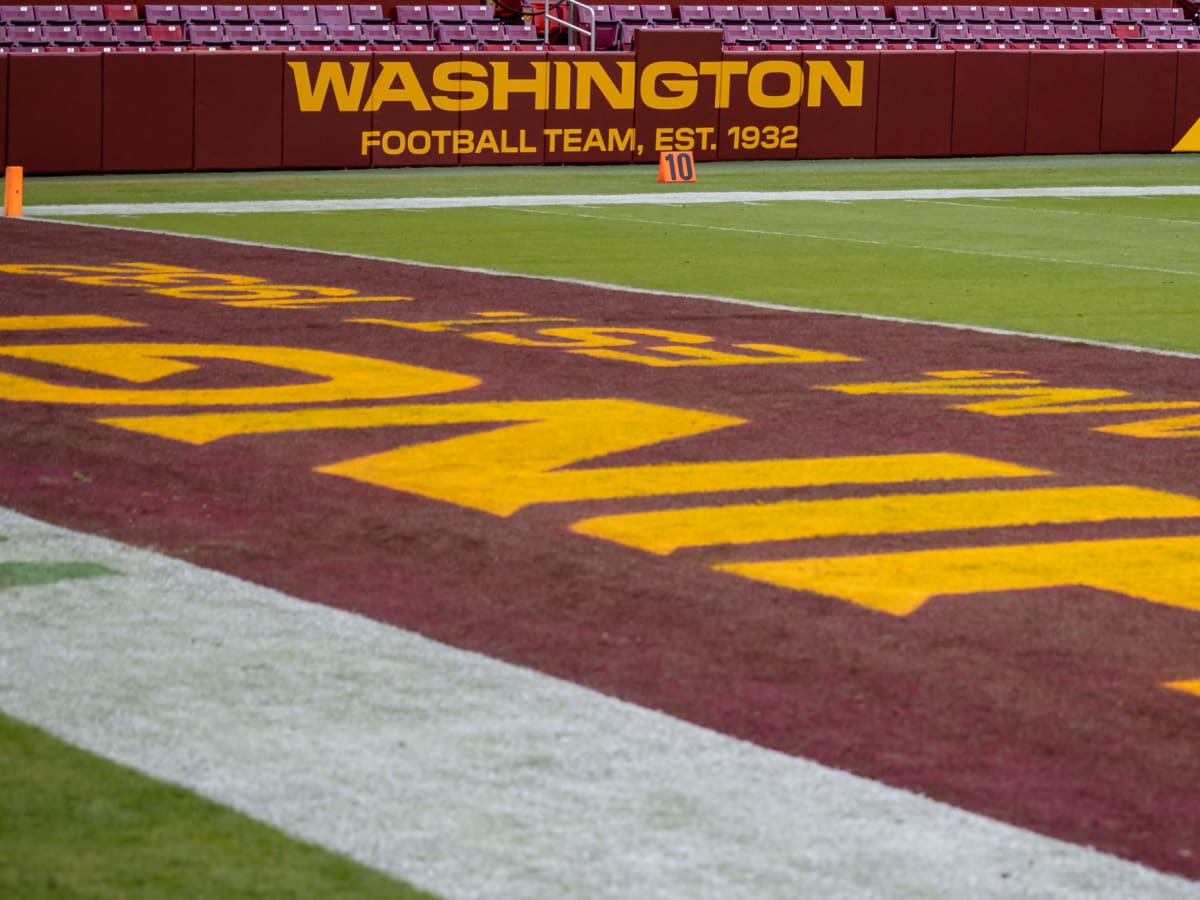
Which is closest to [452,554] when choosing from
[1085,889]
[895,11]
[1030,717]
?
[1030,717]

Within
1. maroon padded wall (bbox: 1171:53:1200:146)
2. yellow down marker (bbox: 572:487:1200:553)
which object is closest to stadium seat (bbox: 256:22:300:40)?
maroon padded wall (bbox: 1171:53:1200:146)

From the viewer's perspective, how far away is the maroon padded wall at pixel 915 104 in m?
34.8

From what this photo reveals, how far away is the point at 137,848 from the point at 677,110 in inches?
1168

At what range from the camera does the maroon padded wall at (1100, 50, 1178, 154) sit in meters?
36.5

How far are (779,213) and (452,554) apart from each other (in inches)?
704

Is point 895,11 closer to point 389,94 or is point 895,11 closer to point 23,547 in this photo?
point 389,94

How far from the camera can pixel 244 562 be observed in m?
7.41

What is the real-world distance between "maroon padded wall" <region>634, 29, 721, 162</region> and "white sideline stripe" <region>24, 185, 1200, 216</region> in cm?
550

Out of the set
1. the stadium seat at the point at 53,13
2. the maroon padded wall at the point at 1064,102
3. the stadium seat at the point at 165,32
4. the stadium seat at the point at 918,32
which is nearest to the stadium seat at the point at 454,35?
the stadium seat at the point at 165,32

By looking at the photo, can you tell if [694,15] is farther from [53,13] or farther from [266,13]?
[53,13]

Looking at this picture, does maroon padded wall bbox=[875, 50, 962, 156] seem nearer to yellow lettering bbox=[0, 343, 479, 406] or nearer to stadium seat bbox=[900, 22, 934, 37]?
stadium seat bbox=[900, 22, 934, 37]

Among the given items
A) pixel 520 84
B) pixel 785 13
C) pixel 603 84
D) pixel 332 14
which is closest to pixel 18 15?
pixel 332 14

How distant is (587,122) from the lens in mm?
33031

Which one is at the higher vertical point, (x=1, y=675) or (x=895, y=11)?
(x=895, y=11)
